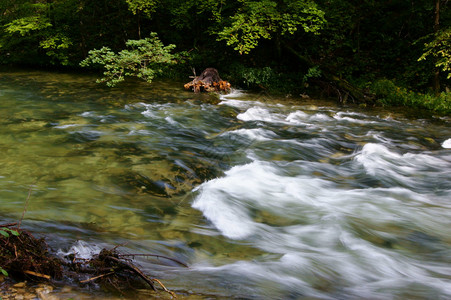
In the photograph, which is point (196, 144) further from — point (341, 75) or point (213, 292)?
point (341, 75)

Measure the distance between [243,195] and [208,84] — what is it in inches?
324

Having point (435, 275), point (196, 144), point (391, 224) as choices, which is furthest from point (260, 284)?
point (196, 144)

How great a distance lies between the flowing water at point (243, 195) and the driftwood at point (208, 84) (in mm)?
3159

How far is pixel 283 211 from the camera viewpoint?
479 cm

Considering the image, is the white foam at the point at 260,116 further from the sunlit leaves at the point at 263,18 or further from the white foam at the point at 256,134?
the sunlit leaves at the point at 263,18

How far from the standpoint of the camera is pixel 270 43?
15547mm

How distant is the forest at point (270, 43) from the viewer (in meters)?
11.7

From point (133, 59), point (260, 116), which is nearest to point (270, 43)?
point (133, 59)

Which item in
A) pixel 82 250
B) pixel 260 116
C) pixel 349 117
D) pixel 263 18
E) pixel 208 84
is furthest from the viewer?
pixel 208 84

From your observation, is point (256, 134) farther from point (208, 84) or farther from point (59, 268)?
point (59, 268)

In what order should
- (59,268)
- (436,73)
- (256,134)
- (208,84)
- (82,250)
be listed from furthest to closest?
(208,84) → (436,73) → (256,134) → (82,250) → (59,268)

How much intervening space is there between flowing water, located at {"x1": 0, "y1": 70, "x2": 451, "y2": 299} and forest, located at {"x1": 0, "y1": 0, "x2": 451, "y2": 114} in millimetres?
2824

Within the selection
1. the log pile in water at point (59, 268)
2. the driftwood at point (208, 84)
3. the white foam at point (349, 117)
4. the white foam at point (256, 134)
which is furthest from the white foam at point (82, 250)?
the driftwood at point (208, 84)

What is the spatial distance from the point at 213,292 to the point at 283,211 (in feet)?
7.35
